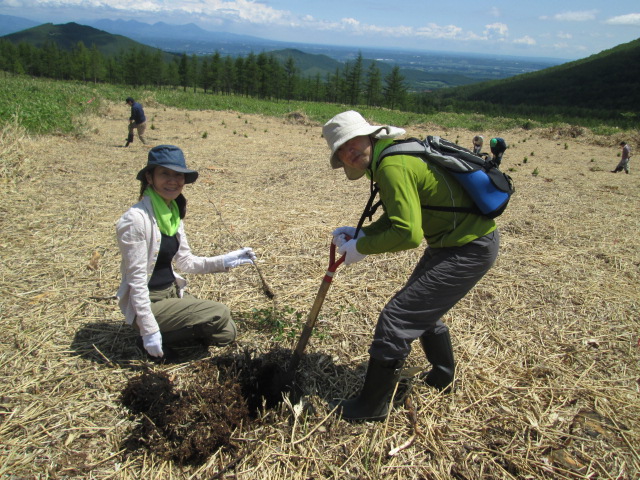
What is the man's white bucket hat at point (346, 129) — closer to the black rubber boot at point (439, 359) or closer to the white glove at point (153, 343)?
the black rubber boot at point (439, 359)

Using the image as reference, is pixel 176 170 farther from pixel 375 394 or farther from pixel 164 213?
pixel 375 394

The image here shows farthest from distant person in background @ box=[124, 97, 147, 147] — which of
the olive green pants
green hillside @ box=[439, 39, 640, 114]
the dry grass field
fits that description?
green hillside @ box=[439, 39, 640, 114]

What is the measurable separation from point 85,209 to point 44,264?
2.02 meters

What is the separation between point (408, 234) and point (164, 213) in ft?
5.89

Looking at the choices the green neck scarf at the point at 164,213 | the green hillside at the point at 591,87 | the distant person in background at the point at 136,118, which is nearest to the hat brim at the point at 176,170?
the green neck scarf at the point at 164,213

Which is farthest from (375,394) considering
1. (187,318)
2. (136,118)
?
(136,118)

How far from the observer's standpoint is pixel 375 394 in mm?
2607

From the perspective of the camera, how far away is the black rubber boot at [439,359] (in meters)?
2.87

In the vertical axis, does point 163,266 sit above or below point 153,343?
above

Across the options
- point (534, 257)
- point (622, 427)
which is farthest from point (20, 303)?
point (534, 257)

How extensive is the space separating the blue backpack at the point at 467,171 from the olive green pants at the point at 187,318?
1836 mm

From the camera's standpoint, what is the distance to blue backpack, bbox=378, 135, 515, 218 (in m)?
2.23

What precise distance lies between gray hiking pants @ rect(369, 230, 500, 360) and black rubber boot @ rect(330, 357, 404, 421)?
0.10 metres

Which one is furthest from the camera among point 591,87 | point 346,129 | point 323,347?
point 591,87
